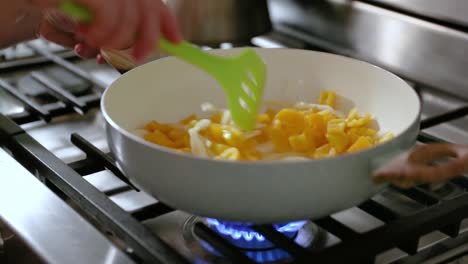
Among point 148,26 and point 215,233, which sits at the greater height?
point 148,26

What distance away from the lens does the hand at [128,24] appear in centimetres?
49

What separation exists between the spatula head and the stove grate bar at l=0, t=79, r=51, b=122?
0.86 feet

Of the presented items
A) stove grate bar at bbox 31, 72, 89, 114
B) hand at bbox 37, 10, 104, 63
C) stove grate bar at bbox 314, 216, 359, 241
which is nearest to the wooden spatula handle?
hand at bbox 37, 10, 104, 63

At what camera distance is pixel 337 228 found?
558 millimetres

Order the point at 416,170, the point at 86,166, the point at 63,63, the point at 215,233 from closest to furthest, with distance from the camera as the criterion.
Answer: the point at 416,170 < the point at 215,233 < the point at 86,166 < the point at 63,63

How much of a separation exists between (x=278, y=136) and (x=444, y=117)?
0.75ft

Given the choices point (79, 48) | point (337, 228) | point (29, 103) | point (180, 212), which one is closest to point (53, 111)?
point (29, 103)

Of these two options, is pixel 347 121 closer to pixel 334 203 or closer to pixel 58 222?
pixel 334 203

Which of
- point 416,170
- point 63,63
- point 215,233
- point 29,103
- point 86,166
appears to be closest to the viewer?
point 416,170

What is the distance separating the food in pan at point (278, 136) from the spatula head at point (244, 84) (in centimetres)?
1

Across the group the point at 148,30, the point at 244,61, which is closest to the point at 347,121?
the point at 244,61

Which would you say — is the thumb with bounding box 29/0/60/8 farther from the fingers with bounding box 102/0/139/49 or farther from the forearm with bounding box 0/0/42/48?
the forearm with bounding box 0/0/42/48

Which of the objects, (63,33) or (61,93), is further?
(61,93)

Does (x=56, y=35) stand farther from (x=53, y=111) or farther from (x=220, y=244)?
(x=220, y=244)
